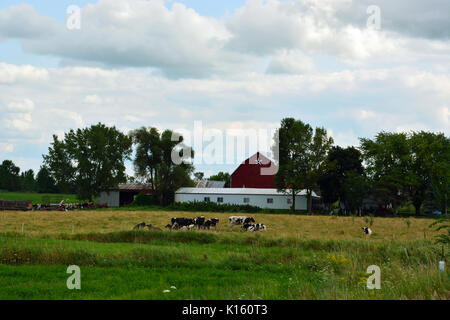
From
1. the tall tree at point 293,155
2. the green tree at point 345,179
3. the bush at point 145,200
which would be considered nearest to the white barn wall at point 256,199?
the tall tree at point 293,155

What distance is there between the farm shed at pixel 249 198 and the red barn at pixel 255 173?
847 cm

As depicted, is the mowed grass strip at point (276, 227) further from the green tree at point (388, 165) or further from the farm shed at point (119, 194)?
the farm shed at point (119, 194)

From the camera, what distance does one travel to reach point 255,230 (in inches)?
1280

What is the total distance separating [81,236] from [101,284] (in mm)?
12839

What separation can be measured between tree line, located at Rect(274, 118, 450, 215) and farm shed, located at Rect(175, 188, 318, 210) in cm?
156

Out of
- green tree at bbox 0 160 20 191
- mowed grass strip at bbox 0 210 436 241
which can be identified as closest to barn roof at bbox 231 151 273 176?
mowed grass strip at bbox 0 210 436 241

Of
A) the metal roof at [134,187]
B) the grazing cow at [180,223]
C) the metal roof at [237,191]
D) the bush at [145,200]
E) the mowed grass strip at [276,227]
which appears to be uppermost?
the metal roof at [134,187]

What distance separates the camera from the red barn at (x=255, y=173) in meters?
77.2

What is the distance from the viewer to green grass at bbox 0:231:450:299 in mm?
10133

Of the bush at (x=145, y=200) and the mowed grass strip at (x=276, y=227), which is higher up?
the bush at (x=145, y=200)

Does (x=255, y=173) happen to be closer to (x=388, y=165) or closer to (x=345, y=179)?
(x=345, y=179)

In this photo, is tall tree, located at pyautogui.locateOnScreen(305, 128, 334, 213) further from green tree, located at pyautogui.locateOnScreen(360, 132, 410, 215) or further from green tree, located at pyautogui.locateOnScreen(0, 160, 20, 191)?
green tree, located at pyautogui.locateOnScreen(0, 160, 20, 191)
